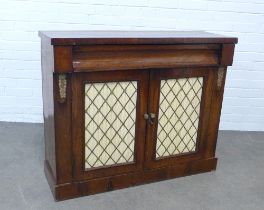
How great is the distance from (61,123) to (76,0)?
1324mm

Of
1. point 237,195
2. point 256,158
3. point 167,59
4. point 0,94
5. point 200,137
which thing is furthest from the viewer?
point 0,94

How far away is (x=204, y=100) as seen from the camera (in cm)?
228

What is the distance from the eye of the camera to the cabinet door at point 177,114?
2.13 metres

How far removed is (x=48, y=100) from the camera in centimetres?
204

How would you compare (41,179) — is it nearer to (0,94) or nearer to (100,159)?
(100,159)

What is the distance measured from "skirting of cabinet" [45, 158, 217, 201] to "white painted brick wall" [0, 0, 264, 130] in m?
1.04

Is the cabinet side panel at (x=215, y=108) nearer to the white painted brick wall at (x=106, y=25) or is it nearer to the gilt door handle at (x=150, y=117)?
the gilt door handle at (x=150, y=117)

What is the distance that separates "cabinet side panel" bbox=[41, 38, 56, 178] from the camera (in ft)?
6.21

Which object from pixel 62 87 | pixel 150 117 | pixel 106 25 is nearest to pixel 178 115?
pixel 150 117

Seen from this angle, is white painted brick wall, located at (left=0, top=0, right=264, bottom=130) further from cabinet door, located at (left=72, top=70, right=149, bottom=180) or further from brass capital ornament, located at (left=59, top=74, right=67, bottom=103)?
brass capital ornament, located at (left=59, top=74, right=67, bottom=103)

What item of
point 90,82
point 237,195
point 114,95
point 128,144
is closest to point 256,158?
point 237,195

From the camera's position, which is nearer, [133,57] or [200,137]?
[133,57]

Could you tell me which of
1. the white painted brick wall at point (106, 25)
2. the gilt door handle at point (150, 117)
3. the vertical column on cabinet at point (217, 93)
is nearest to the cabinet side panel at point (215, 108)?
the vertical column on cabinet at point (217, 93)

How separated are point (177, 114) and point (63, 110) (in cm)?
75
